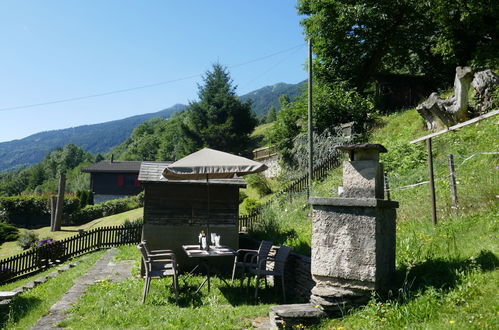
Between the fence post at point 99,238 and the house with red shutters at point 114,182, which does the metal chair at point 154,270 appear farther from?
the house with red shutters at point 114,182

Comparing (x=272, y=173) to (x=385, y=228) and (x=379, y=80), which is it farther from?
(x=385, y=228)

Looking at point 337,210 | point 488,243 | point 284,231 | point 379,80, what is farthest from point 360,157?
point 379,80

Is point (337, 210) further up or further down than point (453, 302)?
further up

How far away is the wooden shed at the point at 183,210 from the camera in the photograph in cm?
1016

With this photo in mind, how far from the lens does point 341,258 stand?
5.01 metres

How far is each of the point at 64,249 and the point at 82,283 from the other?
7929 mm

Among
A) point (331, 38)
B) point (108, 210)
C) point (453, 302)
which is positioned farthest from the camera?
point (108, 210)

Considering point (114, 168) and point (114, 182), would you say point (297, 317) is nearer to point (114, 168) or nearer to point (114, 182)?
point (114, 182)

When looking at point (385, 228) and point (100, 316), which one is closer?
point (385, 228)

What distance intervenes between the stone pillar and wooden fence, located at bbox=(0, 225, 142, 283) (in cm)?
1245

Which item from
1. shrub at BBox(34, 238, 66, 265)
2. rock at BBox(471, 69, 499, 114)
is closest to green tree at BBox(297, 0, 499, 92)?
rock at BBox(471, 69, 499, 114)

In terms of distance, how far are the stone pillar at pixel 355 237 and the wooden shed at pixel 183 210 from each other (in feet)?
17.9

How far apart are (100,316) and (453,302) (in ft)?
16.8

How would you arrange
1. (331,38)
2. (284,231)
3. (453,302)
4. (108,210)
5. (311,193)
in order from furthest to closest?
(108,210) → (331,38) → (311,193) → (284,231) → (453,302)
